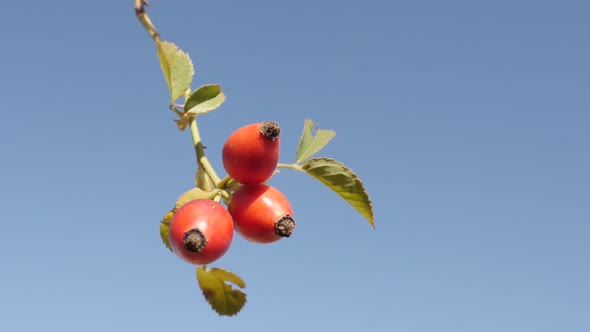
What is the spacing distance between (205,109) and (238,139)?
21 cm

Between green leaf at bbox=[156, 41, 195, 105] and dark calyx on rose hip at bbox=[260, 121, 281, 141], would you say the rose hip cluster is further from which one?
green leaf at bbox=[156, 41, 195, 105]

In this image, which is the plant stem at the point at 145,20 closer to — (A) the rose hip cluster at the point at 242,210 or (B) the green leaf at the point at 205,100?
(B) the green leaf at the point at 205,100

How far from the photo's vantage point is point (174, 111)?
3.93 m

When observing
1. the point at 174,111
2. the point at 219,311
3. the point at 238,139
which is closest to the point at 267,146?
the point at 238,139

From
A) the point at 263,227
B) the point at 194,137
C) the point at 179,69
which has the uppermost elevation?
the point at 179,69

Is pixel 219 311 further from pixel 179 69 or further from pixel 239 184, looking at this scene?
pixel 179 69

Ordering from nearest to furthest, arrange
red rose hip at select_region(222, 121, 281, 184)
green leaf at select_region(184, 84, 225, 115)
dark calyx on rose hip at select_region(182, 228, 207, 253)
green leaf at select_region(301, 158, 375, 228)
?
dark calyx on rose hip at select_region(182, 228, 207, 253)
red rose hip at select_region(222, 121, 281, 184)
green leaf at select_region(184, 84, 225, 115)
green leaf at select_region(301, 158, 375, 228)

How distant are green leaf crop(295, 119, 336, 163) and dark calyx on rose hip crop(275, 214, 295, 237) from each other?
11.9 inches

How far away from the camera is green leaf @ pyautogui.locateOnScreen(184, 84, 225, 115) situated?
12.8 ft

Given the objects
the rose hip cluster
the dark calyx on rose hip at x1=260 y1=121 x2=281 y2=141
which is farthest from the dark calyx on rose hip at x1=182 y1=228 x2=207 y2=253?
the dark calyx on rose hip at x1=260 y1=121 x2=281 y2=141

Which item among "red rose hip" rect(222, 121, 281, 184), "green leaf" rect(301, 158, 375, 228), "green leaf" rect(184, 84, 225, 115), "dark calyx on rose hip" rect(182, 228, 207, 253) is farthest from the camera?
"green leaf" rect(301, 158, 375, 228)

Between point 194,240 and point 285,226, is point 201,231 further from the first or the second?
point 285,226

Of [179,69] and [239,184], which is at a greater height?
[179,69]

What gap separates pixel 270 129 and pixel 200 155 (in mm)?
296
